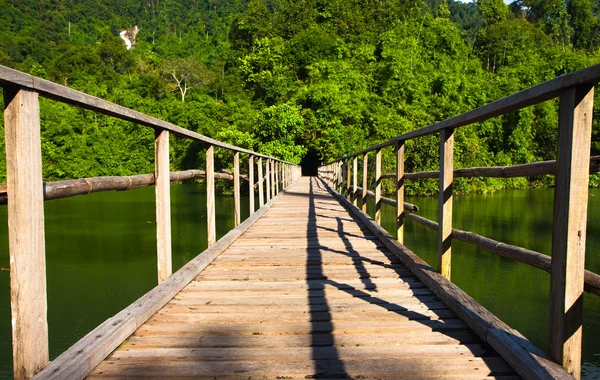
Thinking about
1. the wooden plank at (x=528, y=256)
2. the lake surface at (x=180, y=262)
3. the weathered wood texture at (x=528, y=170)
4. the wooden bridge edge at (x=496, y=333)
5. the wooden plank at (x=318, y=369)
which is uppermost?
the weathered wood texture at (x=528, y=170)

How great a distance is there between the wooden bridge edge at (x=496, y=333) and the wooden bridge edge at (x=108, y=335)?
1.41 metres

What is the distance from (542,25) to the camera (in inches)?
1900

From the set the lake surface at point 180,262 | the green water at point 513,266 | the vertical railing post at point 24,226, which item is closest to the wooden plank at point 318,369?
the vertical railing post at point 24,226

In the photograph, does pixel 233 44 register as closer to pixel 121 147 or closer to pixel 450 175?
pixel 121 147

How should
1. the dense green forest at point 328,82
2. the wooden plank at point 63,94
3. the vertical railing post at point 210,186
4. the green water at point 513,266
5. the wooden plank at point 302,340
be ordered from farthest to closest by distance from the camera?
the dense green forest at point 328,82 < the green water at point 513,266 < the vertical railing post at point 210,186 < the wooden plank at point 302,340 < the wooden plank at point 63,94

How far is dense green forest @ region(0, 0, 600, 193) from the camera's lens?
2481 centimetres

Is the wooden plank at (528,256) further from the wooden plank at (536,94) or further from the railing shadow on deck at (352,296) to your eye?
the wooden plank at (536,94)

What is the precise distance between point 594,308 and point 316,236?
598cm

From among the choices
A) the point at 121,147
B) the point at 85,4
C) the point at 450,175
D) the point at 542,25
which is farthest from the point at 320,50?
the point at 85,4

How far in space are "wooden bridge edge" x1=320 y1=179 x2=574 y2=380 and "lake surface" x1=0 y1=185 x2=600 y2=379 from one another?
13.6 feet

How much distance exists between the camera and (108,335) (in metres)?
1.74

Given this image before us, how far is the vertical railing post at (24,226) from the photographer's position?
1316mm

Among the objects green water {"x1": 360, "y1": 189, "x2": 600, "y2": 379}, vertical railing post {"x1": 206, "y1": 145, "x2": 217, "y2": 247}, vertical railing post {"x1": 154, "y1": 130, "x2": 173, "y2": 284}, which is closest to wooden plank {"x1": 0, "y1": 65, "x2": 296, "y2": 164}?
vertical railing post {"x1": 154, "y1": 130, "x2": 173, "y2": 284}

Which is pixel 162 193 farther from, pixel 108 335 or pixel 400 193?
pixel 400 193
